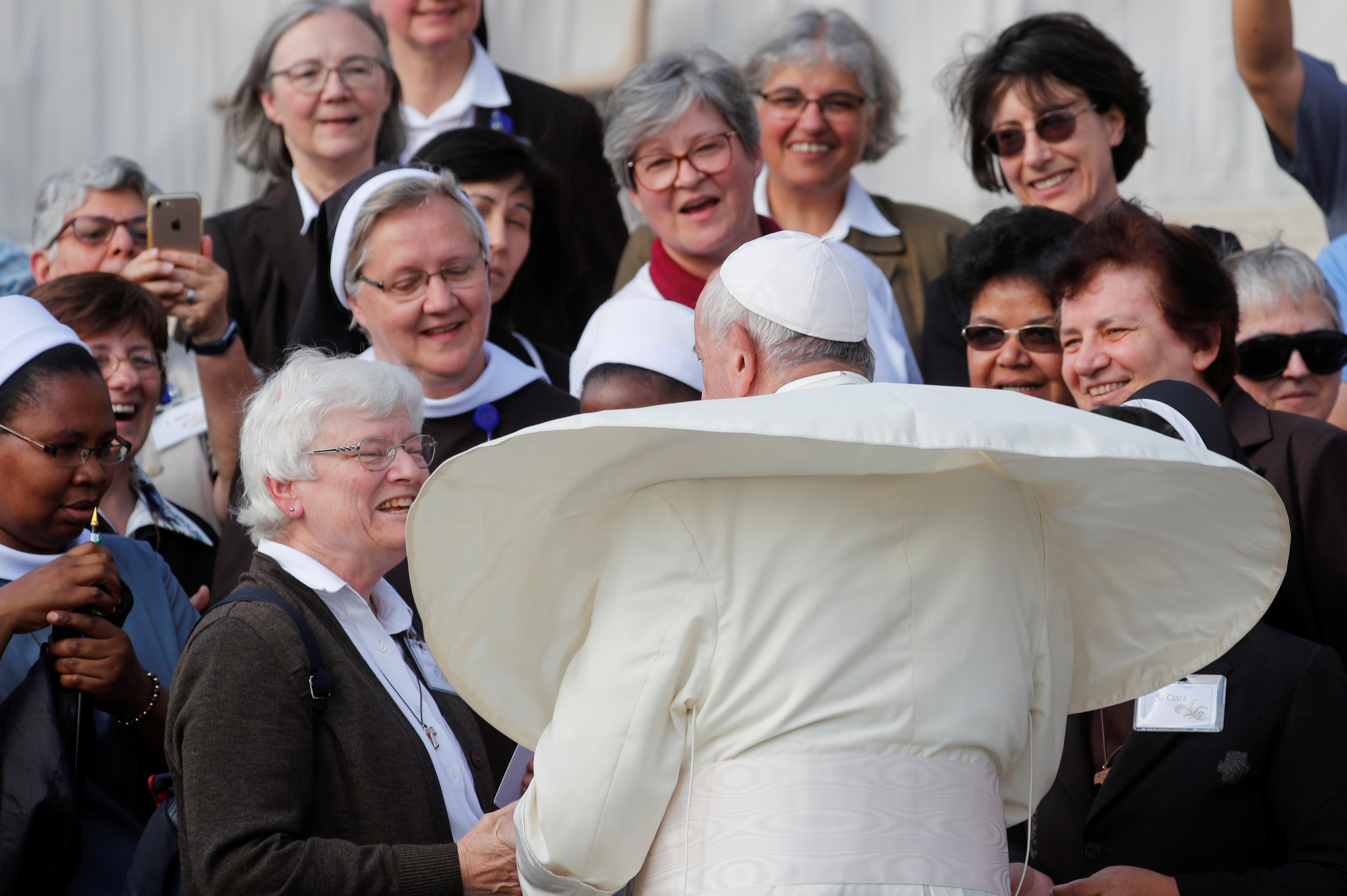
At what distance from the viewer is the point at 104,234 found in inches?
208

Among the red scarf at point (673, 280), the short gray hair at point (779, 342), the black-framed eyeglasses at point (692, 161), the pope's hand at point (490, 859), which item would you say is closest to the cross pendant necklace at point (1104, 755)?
the short gray hair at point (779, 342)

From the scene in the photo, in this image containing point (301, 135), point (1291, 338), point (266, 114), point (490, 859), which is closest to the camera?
point (490, 859)

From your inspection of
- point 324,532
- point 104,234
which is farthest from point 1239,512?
point 104,234

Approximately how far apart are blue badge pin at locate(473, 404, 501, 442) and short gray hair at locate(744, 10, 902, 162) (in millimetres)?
1779

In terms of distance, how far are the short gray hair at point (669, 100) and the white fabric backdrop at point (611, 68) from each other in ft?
7.29

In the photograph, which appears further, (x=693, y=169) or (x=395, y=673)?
(x=693, y=169)

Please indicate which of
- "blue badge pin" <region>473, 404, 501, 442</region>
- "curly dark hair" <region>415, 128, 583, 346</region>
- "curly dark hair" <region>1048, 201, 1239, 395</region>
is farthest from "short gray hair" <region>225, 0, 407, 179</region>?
"curly dark hair" <region>1048, 201, 1239, 395</region>

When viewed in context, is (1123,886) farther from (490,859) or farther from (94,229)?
(94,229)

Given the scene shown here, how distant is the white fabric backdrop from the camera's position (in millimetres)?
7285

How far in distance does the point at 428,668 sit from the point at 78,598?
0.77 metres

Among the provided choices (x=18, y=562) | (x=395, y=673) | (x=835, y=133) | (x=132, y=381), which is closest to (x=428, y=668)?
(x=395, y=673)

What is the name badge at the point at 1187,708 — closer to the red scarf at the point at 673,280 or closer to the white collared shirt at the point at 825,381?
the white collared shirt at the point at 825,381

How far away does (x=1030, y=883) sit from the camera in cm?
270

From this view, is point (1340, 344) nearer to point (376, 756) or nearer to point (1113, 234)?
point (1113, 234)
